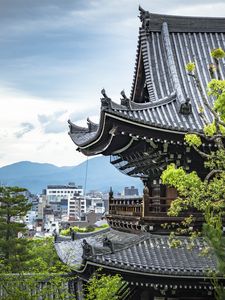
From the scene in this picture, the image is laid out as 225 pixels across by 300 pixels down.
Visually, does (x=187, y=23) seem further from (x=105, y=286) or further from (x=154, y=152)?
(x=105, y=286)

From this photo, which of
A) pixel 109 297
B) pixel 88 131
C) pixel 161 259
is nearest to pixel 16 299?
pixel 109 297

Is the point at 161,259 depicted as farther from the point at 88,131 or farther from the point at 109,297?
the point at 88,131

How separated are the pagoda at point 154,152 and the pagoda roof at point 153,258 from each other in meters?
0.03

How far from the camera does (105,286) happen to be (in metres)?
15.2

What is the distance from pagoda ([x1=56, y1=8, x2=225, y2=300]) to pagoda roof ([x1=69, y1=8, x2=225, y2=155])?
4 cm

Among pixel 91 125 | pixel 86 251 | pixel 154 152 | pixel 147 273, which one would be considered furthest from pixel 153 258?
pixel 91 125

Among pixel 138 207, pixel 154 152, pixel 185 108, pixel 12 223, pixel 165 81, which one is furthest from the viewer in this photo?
pixel 12 223

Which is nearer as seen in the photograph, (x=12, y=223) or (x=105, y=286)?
(x=105, y=286)

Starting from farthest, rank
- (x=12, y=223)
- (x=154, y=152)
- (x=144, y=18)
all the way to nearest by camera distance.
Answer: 1. (x=12, y=223)
2. (x=144, y=18)
3. (x=154, y=152)

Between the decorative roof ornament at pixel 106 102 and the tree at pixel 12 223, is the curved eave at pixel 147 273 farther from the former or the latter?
the tree at pixel 12 223

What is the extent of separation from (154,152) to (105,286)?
15.3 feet

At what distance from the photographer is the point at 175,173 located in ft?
45.2

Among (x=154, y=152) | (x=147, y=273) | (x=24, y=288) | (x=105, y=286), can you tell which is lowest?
(x=24, y=288)

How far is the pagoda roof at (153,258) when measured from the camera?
15.6 metres
